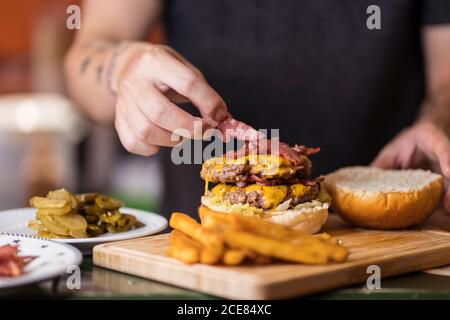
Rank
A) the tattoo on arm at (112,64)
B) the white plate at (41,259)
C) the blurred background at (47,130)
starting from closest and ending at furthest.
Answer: the white plate at (41,259)
the tattoo on arm at (112,64)
the blurred background at (47,130)

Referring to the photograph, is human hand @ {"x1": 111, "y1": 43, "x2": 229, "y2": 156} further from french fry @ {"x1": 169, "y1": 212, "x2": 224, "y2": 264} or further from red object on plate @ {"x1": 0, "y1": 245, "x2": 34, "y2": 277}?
red object on plate @ {"x1": 0, "y1": 245, "x2": 34, "y2": 277}

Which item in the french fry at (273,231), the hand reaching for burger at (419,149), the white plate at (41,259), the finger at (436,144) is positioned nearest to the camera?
the white plate at (41,259)

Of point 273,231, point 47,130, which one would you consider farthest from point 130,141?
point 47,130

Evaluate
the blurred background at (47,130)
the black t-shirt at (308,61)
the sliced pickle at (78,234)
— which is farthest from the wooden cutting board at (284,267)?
the blurred background at (47,130)

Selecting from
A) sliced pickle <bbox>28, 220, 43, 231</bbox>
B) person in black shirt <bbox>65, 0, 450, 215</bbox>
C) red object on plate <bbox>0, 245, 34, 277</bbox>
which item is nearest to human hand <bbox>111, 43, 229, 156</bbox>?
sliced pickle <bbox>28, 220, 43, 231</bbox>

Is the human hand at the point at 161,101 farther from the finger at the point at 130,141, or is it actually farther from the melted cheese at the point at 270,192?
the melted cheese at the point at 270,192

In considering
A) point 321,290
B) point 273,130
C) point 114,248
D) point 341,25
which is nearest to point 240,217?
point 321,290
